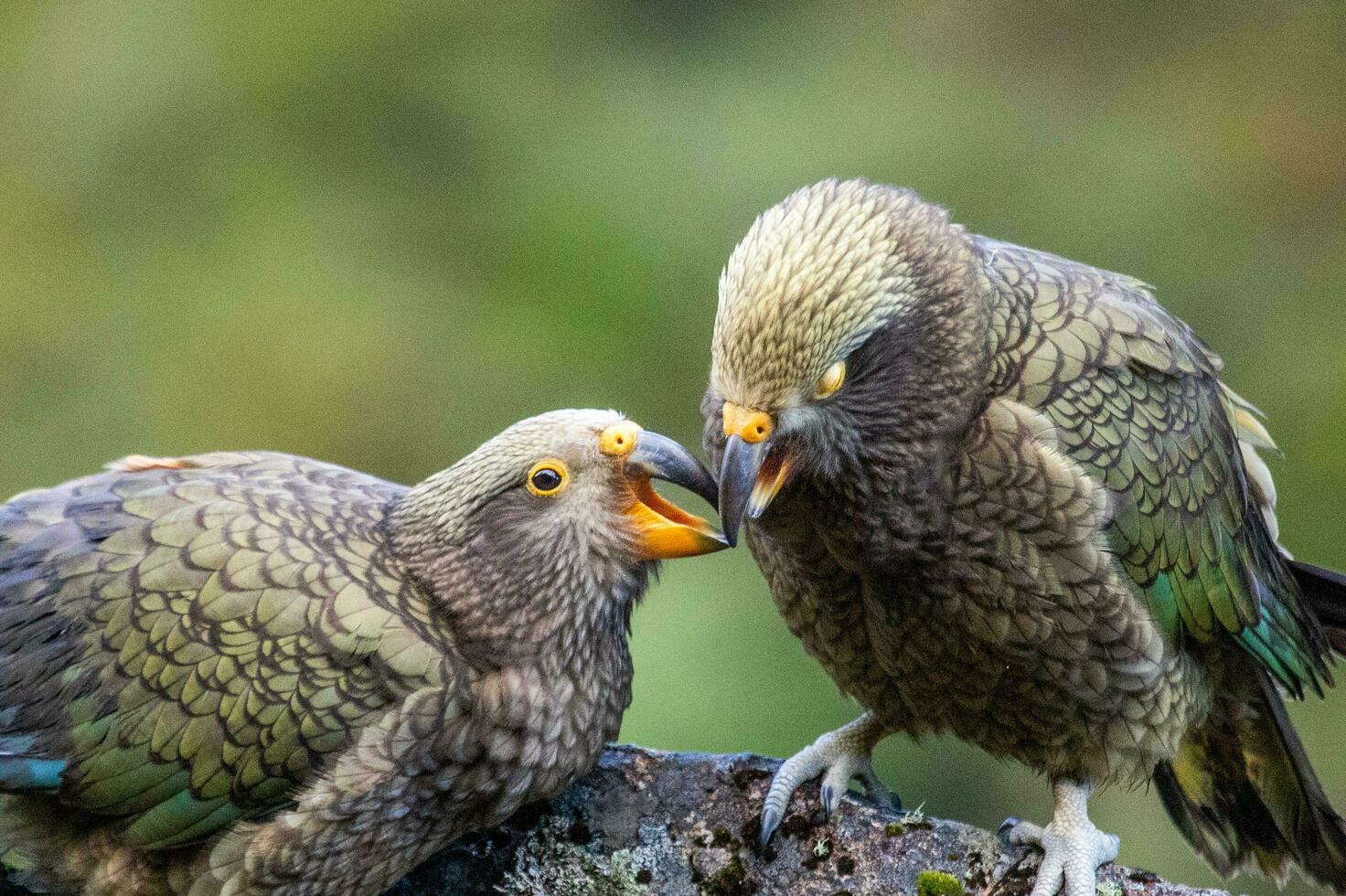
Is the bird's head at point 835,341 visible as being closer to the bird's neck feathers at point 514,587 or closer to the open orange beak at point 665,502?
the open orange beak at point 665,502

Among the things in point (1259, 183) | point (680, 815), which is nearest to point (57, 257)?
point (680, 815)

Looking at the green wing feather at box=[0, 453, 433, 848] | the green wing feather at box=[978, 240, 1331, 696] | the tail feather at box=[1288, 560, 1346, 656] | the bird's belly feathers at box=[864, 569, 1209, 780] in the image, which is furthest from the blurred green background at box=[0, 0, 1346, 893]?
the green wing feather at box=[0, 453, 433, 848]

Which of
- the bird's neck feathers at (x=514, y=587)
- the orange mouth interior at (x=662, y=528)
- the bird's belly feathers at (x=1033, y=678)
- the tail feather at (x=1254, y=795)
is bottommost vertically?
the tail feather at (x=1254, y=795)

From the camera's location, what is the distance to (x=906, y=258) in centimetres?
344

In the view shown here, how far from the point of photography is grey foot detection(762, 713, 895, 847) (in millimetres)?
3695

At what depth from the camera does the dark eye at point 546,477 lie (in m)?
3.52

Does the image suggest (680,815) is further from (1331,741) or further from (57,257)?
(57,257)

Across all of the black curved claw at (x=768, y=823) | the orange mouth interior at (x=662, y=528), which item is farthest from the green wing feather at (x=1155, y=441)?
the black curved claw at (x=768, y=823)

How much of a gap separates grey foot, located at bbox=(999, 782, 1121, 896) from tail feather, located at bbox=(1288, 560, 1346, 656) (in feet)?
3.38

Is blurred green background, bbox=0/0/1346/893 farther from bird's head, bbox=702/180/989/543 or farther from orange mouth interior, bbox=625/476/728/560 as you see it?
bird's head, bbox=702/180/989/543

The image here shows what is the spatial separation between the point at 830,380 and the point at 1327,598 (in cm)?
195

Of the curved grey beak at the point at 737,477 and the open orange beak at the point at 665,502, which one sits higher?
the curved grey beak at the point at 737,477

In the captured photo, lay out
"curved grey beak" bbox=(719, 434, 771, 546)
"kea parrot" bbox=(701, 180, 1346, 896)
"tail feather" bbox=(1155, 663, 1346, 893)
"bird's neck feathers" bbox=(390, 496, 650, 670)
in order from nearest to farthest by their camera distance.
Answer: "curved grey beak" bbox=(719, 434, 771, 546)
"kea parrot" bbox=(701, 180, 1346, 896)
"bird's neck feathers" bbox=(390, 496, 650, 670)
"tail feather" bbox=(1155, 663, 1346, 893)

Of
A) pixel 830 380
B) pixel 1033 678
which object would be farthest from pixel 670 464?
pixel 1033 678
